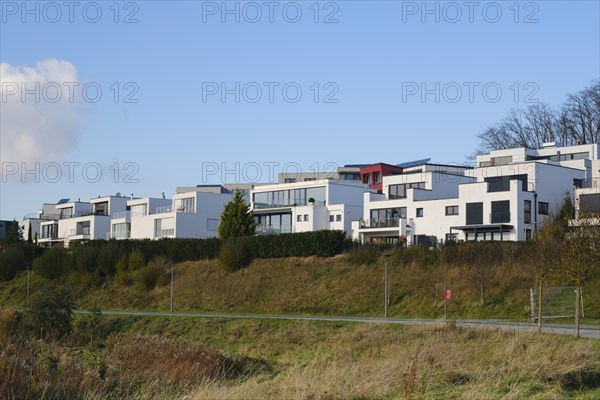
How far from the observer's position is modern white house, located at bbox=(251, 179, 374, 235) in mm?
75188

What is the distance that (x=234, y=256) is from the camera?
60.3 m

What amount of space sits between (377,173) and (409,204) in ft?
75.8

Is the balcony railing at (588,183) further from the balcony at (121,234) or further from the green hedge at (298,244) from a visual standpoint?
the balcony at (121,234)

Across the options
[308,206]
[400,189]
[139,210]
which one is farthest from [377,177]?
[139,210]

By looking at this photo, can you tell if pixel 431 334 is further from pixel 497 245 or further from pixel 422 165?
pixel 422 165

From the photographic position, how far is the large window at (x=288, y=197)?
3115 inches

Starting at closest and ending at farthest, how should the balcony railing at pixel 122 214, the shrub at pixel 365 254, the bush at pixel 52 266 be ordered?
the shrub at pixel 365 254, the bush at pixel 52 266, the balcony railing at pixel 122 214

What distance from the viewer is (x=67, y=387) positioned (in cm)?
1239

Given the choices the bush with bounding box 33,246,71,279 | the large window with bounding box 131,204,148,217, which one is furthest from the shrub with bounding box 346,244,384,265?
the large window with bounding box 131,204,148,217

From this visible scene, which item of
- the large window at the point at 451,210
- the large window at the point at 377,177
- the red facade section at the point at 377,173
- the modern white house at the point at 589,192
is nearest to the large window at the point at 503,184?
the large window at the point at 451,210

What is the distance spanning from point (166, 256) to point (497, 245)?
27011 mm

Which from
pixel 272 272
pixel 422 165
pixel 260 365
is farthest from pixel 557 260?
pixel 422 165

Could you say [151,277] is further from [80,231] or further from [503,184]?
[80,231]

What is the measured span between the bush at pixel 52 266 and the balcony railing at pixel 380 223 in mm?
24685
